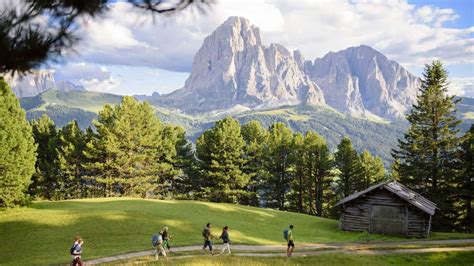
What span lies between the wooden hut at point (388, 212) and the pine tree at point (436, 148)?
174 inches

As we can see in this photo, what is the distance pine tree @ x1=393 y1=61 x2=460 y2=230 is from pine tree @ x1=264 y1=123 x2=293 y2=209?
2254 centimetres

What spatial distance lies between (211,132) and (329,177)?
21.5 meters

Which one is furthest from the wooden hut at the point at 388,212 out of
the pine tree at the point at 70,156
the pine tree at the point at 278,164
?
the pine tree at the point at 70,156

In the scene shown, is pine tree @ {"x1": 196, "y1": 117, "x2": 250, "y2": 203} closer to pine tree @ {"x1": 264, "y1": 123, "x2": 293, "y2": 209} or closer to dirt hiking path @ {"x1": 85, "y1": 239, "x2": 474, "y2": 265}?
pine tree @ {"x1": 264, "y1": 123, "x2": 293, "y2": 209}

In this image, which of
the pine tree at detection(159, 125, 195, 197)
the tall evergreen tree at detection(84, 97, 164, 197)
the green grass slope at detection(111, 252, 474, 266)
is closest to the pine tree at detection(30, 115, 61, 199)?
the tall evergreen tree at detection(84, 97, 164, 197)

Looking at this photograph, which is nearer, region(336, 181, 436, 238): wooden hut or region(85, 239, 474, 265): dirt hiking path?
region(85, 239, 474, 265): dirt hiking path

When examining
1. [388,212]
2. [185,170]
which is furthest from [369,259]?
[185,170]

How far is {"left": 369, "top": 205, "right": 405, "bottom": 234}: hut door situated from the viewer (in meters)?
40.9

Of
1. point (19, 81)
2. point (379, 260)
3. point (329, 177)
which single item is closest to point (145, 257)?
point (379, 260)

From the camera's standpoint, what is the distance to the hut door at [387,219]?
4088cm

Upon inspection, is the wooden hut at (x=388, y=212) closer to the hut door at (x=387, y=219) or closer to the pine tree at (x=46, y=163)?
the hut door at (x=387, y=219)

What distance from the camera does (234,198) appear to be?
6309 cm

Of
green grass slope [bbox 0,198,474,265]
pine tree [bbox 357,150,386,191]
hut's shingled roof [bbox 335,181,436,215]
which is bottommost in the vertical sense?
green grass slope [bbox 0,198,474,265]

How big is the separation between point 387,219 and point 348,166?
72.5ft
